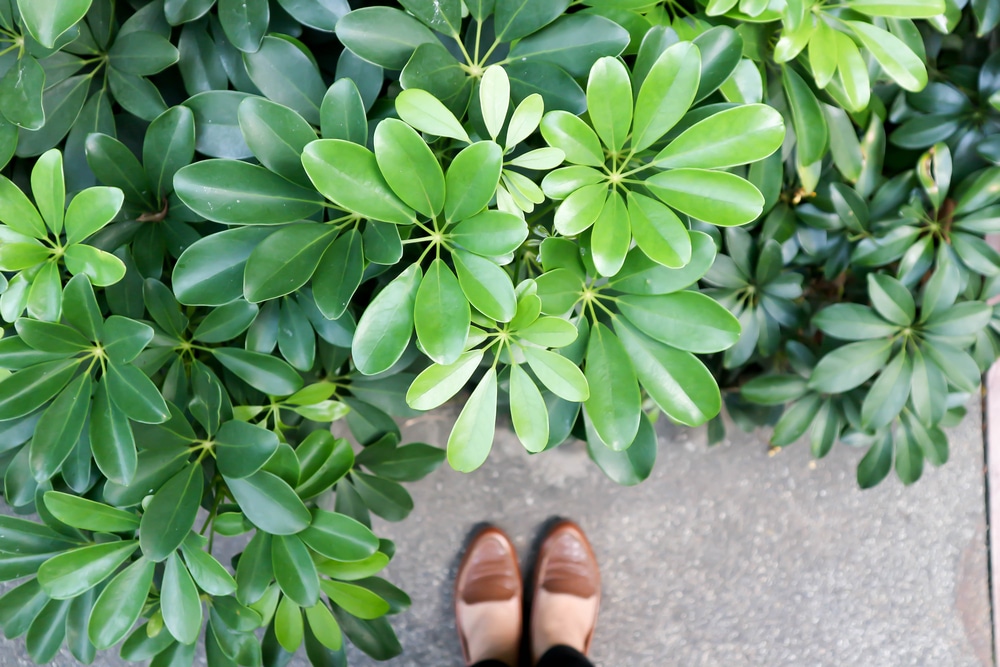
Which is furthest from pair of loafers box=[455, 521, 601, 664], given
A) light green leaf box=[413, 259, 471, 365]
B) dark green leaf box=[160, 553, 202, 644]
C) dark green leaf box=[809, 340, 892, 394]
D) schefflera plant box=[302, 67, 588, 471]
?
light green leaf box=[413, 259, 471, 365]

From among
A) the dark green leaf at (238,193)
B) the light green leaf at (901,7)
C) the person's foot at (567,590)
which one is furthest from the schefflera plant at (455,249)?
the person's foot at (567,590)

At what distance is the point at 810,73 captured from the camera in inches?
36.2

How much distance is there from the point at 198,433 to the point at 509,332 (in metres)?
0.47

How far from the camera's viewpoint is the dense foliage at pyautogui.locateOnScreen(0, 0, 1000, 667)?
653 mm

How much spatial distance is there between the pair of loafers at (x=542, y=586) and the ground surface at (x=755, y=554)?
0.06 meters

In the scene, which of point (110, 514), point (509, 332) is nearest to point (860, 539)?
point (509, 332)

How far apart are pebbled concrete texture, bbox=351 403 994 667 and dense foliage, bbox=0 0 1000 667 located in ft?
2.40

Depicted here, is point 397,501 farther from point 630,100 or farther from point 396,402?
point 630,100

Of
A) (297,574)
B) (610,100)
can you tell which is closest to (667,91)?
(610,100)

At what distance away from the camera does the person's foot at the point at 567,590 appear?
1573 mm

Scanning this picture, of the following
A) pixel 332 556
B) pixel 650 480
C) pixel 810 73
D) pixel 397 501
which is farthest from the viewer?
pixel 650 480

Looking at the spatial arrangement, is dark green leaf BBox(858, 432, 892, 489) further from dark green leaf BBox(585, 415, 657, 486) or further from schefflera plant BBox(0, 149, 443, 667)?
schefflera plant BBox(0, 149, 443, 667)

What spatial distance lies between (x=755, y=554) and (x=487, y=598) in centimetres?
73

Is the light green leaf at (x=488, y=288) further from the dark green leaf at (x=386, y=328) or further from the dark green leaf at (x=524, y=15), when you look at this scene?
the dark green leaf at (x=524, y=15)
